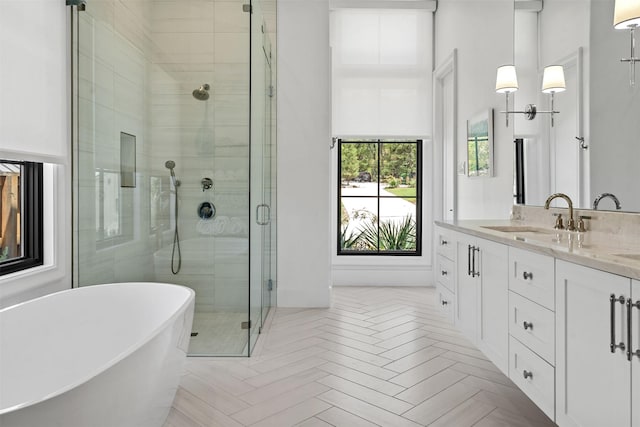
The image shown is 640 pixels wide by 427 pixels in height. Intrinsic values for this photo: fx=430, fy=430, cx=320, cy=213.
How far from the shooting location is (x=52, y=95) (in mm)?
2631

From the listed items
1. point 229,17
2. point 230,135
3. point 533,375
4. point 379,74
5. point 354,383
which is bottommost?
point 354,383

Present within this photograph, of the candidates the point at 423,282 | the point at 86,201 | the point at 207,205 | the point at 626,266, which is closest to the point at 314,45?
the point at 207,205

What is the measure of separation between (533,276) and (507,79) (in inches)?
71.8

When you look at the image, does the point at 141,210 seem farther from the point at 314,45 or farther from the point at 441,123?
the point at 441,123

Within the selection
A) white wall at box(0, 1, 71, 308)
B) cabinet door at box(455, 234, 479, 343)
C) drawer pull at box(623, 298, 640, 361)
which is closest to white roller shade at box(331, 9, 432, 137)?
cabinet door at box(455, 234, 479, 343)

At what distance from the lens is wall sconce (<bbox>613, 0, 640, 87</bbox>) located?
1847mm

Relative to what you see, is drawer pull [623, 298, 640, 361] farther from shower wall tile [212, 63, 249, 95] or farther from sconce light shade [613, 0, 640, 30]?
shower wall tile [212, 63, 249, 95]

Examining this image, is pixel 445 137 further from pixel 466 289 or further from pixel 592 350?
pixel 592 350

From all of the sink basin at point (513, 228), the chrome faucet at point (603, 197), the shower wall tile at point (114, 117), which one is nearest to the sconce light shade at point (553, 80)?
the chrome faucet at point (603, 197)

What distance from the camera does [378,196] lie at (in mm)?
5387

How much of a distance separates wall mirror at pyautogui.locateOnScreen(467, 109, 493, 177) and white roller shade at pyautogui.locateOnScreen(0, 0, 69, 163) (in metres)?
3.08

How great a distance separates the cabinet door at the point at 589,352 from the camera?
1194 millimetres

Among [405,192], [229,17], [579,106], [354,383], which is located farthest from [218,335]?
[405,192]

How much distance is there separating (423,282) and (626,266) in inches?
160
